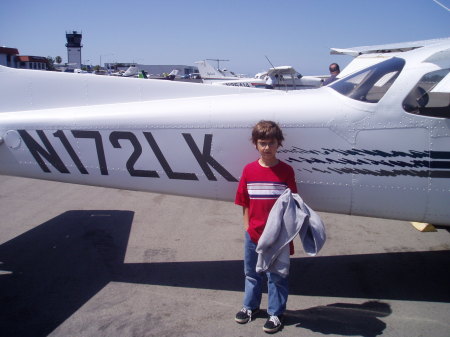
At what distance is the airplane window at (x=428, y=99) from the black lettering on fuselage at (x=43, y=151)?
3.12m

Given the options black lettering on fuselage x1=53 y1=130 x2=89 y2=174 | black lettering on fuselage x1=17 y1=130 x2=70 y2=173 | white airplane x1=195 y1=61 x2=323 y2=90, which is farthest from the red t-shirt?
white airplane x1=195 y1=61 x2=323 y2=90

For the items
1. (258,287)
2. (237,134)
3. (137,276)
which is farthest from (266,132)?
(137,276)

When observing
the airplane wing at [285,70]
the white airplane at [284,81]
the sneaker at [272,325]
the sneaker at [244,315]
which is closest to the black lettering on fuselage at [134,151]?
the sneaker at [244,315]

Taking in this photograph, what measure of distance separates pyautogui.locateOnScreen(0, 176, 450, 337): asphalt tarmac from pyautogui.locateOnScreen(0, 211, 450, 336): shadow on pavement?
0.4 inches

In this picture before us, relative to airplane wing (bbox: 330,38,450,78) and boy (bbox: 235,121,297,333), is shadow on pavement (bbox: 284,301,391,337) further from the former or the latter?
airplane wing (bbox: 330,38,450,78)

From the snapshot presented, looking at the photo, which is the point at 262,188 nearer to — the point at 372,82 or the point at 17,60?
the point at 372,82

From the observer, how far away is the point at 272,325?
3129 mm

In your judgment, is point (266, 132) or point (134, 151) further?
point (134, 151)

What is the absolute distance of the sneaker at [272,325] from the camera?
10.2 feet

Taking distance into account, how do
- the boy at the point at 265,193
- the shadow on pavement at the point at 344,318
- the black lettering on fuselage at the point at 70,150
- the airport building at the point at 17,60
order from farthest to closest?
the airport building at the point at 17,60, the black lettering on fuselage at the point at 70,150, the shadow on pavement at the point at 344,318, the boy at the point at 265,193

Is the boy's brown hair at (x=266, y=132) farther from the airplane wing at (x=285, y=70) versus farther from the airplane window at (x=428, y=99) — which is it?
the airplane wing at (x=285, y=70)

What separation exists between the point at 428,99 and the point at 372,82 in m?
0.45

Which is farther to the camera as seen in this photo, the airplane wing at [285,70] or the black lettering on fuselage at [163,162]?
the airplane wing at [285,70]

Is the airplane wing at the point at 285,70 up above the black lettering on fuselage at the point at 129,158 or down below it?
above
